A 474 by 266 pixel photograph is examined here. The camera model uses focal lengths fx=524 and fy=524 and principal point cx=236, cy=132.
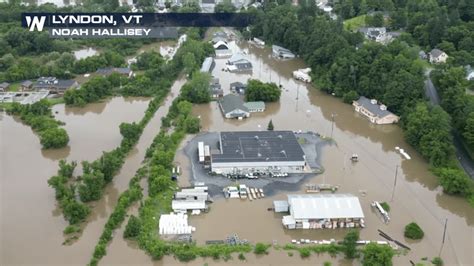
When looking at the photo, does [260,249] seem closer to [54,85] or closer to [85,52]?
[54,85]

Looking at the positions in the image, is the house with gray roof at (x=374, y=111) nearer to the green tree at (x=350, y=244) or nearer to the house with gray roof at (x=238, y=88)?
the house with gray roof at (x=238, y=88)

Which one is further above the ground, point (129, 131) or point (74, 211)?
point (129, 131)

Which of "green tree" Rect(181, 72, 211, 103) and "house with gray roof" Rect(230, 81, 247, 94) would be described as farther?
"house with gray roof" Rect(230, 81, 247, 94)

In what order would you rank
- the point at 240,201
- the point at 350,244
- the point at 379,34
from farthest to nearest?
A: the point at 379,34, the point at 240,201, the point at 350,244

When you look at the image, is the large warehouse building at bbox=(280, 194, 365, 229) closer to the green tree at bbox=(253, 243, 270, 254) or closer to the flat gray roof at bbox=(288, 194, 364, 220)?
the flat gray roof at bbox=(288, 194, 364, 220)

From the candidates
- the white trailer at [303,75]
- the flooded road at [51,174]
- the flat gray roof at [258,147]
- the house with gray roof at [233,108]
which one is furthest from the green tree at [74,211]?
the white trailer at [303,75]

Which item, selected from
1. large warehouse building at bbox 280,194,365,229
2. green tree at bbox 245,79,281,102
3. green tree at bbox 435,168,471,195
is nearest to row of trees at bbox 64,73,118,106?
green tree at bbox 245,79,281,102

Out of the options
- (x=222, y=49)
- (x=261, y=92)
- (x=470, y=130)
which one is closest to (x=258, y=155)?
(x=261, y=92)
